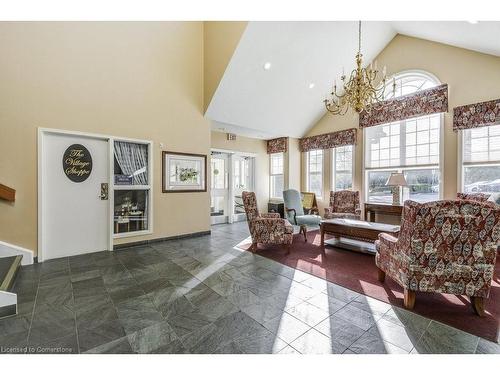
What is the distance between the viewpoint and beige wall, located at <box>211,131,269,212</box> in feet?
22.3

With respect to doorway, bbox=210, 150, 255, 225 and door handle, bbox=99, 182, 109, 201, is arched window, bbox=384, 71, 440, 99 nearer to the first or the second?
doorway, bbox=210, 150, 255, 225

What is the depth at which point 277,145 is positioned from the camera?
23.4 ft

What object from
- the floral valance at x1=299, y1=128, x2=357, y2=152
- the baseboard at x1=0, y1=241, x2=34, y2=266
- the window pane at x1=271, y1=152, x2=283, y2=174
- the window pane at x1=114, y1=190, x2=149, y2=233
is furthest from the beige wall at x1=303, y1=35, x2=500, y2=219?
the baseboard at x1=0, y1=241, x2=34, y2=266

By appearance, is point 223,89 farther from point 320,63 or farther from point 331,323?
point 331,323

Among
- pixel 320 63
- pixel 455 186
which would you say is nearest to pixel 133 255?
pixel 320 63

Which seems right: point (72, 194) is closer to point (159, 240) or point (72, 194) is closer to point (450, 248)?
point (159, 240)

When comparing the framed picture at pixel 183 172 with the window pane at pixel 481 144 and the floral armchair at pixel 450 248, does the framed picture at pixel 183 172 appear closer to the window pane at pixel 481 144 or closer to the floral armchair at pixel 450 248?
the floral armchair at pixel 450 248

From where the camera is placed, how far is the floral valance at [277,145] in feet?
22.7

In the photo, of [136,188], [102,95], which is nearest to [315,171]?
[136,188]

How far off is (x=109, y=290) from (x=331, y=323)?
2.25m

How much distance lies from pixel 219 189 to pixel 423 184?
4.83 metres

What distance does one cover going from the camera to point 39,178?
3301 mm

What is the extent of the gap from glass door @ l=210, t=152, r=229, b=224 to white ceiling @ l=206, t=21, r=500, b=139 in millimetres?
929

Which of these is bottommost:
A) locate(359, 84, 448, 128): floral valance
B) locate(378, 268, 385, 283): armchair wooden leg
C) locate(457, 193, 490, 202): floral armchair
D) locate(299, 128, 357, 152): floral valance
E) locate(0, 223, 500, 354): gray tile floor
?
locate(0, 223, 500, 354): gray tile floor
